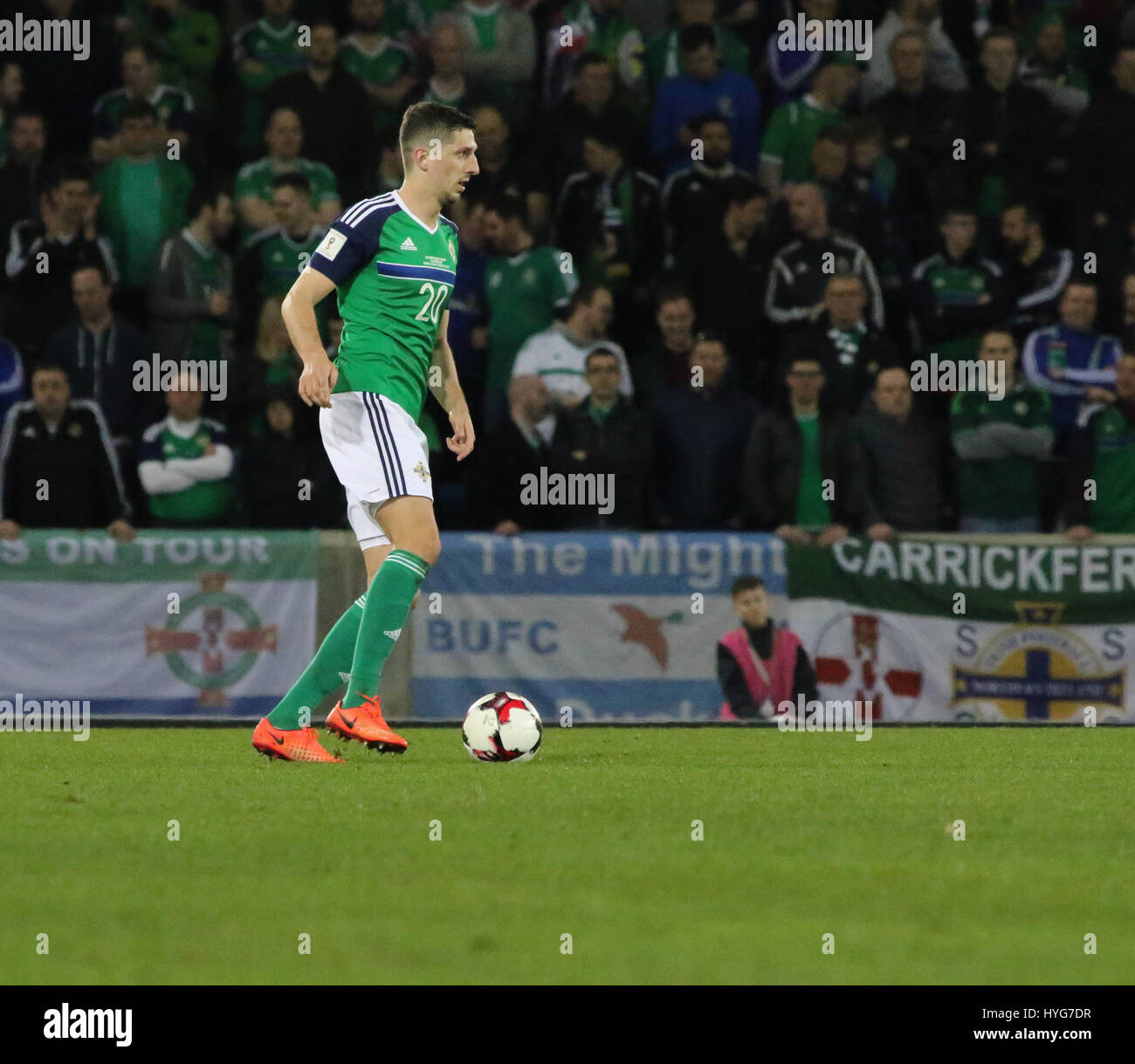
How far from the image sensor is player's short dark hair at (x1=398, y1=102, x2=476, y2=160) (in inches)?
356

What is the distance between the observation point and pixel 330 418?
9.02m

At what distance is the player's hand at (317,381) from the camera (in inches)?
336

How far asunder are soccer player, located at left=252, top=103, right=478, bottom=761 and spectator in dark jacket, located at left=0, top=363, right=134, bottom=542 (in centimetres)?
491

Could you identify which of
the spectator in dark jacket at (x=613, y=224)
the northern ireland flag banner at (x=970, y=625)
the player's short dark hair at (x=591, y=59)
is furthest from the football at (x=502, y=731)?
the player's short dark hair at (x=591, y=59)

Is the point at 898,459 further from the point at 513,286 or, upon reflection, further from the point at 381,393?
the point at 381,393

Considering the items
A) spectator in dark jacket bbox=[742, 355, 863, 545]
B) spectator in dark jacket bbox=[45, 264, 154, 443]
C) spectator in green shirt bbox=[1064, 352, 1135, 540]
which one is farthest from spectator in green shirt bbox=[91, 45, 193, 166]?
spectator in green shirt bbox=[1064, 352, 1135, 540]

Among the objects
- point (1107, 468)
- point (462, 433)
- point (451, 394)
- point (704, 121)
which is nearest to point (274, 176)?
point (704, 121)

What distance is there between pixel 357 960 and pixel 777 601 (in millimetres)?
8632

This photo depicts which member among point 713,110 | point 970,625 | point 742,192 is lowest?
point 970,625

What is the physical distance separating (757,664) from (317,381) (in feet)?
16.4

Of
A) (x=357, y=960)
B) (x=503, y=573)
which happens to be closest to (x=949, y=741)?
(x=503, y=573)

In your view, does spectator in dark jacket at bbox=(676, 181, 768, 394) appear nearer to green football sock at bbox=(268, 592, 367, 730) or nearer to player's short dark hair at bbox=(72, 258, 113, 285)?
player's short dark hair at bbox=(72, 258, 113, 285)

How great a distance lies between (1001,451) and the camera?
46.6ft

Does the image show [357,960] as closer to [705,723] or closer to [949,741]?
[949,741]
